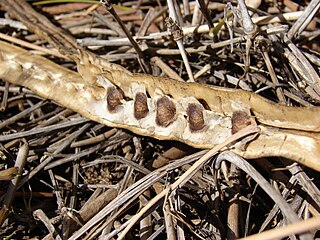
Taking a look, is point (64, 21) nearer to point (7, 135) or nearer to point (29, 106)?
point (29, 106)

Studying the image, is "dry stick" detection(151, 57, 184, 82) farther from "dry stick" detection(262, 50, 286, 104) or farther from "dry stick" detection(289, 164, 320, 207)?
"dry stick" detection(289, 164, 320, 207)

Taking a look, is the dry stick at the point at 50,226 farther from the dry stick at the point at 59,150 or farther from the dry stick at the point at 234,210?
the dry stick at the point at 234,210

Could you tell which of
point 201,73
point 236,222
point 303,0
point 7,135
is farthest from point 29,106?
point 303,0

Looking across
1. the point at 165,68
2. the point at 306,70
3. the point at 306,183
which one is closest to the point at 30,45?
the point at 165,68

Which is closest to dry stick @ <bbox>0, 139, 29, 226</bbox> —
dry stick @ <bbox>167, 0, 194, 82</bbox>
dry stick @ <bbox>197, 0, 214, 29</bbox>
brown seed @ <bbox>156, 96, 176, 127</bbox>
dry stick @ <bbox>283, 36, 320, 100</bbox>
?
brown seed @ <bbox>156, 96, 176, 127</bbox>

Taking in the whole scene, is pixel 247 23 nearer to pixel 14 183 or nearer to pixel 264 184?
pixel 264 184

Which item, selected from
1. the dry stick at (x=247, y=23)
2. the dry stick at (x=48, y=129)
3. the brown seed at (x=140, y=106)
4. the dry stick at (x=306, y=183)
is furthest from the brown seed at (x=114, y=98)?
the dry stick at (x=306, y=183)

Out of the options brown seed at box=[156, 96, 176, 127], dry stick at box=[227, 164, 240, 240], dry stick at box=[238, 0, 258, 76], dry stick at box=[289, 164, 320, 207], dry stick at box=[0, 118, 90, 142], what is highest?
dry stick at box=[238, 0, 258, 76]

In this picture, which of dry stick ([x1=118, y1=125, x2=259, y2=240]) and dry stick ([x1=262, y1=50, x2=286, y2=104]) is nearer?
dry stick ([x1=118, y1=125, x2=259, y2=240])
